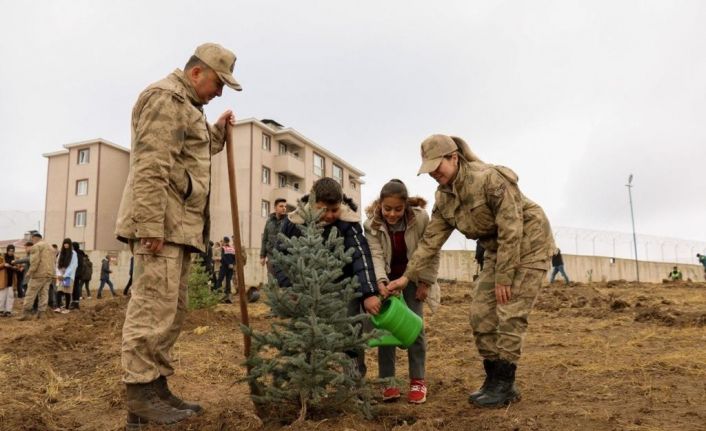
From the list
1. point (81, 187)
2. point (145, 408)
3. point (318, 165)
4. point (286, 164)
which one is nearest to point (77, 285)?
point (145, 408)

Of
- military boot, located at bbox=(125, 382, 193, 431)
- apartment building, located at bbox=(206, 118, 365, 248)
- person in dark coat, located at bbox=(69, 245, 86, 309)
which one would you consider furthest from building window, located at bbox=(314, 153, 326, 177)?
military boot, located at bbox=(125, 382, 193, 431)

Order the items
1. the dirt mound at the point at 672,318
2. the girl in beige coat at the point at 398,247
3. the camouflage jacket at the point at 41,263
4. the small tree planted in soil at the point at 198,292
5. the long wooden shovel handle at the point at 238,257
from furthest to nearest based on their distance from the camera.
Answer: the camouflage jacket at the point at 41,263 < the small tree planted in soil at the point at 198,292 < the dirt mound at the point at 672,318 < the girl in beige coat at the point at 398,247 < the long wooden shovel handle at the point at 238,257

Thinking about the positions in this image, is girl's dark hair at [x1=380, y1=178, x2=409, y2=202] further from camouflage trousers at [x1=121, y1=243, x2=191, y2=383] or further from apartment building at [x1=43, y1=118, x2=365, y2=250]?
apartment building at [x1=43, y1=118, x2=365, y2=250]

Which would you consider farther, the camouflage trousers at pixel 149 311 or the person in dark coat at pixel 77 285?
the person in dark coat at pixel 77 285

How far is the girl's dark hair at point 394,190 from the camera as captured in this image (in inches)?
160

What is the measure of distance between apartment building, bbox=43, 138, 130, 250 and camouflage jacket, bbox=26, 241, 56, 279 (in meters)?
25.4

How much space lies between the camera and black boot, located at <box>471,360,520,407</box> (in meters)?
3.71

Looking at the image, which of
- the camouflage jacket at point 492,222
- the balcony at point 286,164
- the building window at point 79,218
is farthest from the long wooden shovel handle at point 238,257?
the building window at point 79,218

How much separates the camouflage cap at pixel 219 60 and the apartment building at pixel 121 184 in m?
31.0

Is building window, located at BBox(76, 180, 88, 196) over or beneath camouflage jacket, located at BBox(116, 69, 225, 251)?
over

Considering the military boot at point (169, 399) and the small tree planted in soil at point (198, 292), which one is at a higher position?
the small tree planted in soil at point (198, 292)

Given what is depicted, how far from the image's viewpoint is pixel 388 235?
426 cm

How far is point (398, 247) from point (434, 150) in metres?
0.91

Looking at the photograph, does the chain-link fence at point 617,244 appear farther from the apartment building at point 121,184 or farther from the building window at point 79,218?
the building window at point 79,218
